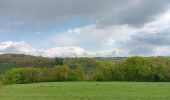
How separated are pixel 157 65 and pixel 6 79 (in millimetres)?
54424

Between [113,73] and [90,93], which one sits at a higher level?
[113,73]

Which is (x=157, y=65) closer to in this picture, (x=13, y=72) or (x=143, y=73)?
(x=143, y=73)

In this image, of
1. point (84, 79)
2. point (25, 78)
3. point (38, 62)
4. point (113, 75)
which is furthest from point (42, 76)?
point (38, 62)

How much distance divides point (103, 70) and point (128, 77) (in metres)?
9.30

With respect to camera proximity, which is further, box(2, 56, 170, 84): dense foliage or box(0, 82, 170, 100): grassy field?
box(2, 56, 170, 84): dense foliage

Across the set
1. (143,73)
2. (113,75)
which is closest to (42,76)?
(113,75)

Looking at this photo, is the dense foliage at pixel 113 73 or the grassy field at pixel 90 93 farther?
the dense foliage at pixel 113 73

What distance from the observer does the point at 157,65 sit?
124375 millimetres

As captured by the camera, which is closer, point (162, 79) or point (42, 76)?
point (162, 79)

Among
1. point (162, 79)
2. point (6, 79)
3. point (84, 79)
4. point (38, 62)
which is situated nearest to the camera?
point (162, 79)

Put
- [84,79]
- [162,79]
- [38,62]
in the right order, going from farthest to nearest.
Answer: [38,62], [84,79], [162,79]

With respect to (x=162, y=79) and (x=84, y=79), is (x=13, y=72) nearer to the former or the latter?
(x=84, y=79)

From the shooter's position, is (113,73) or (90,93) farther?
(113,73)

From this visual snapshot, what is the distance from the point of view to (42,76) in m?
133
